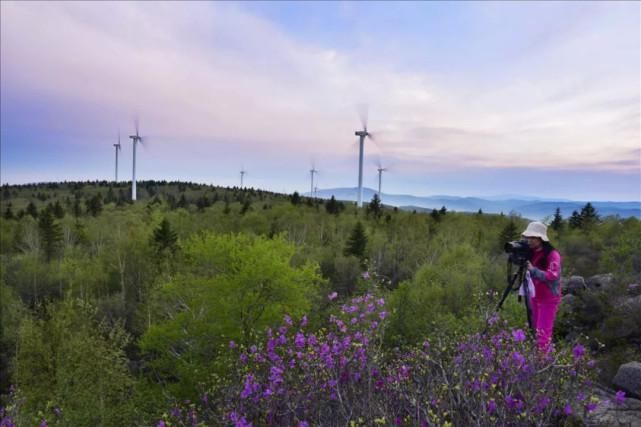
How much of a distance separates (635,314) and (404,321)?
30.3 feet

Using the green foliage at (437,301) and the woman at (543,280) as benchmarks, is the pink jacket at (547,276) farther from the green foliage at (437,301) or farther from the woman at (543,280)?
the green foliage at (437,301)

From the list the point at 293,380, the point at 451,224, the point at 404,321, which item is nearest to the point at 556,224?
the point at 451,224

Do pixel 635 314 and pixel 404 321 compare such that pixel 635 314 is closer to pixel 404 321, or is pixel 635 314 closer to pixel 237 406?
pixel 404 321

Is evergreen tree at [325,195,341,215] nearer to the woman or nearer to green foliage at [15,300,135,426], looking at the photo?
green foliage at [15,300,135,426]

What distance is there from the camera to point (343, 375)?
6973 millimetres

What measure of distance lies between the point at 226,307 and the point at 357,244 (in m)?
29.8

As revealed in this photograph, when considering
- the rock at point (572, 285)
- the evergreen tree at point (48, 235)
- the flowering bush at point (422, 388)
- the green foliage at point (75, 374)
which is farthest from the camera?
the evergreen tree at point (48, 235)

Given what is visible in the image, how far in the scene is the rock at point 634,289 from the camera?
17594 millimetres

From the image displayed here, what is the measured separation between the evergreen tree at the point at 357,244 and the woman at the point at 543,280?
39645mm

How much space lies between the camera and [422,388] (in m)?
5.97

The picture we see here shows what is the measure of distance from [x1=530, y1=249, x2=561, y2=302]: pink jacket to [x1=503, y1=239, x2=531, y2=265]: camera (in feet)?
0.66

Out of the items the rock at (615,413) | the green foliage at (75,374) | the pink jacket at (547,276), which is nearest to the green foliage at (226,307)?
the green foliage at (75,374)

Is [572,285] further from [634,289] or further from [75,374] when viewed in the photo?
[75,374]

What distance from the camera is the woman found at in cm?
757
